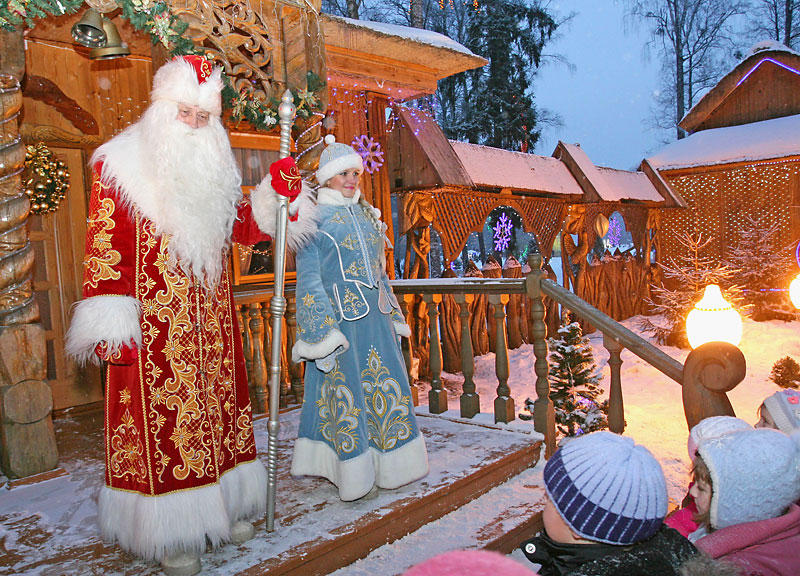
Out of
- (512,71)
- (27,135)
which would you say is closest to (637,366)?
(27,135)

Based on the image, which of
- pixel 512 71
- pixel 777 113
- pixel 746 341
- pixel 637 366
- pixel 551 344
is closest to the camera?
pixel 551 344

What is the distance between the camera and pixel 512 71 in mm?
17016

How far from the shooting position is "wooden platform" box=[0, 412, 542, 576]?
2627mm

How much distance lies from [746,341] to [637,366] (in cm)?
229

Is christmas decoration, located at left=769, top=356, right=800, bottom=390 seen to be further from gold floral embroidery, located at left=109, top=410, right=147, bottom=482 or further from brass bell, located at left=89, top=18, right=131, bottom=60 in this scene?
brass bell, located at left=89, top=18, right=131, bottom=60

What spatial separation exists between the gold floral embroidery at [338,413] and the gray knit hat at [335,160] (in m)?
1.03

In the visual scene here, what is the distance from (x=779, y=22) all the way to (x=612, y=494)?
27.0 m

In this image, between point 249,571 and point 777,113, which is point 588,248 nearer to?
point 777,113

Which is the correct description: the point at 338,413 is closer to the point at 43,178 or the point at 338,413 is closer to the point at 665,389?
the point at 43,178

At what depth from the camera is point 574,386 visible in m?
5.65

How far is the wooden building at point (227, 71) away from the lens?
377cm

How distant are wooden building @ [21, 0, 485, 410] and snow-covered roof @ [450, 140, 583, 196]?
1567 mm

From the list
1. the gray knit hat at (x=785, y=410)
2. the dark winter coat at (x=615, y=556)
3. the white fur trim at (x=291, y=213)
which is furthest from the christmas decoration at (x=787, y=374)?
the dark winter coat at (x=615, y=556)

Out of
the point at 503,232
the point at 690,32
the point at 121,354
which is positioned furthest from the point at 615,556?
the point at 690,32
